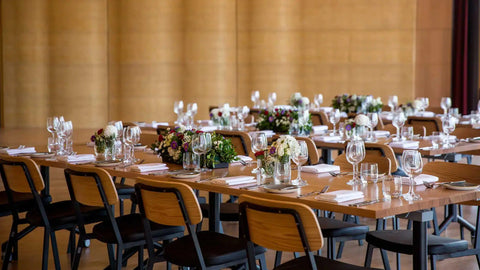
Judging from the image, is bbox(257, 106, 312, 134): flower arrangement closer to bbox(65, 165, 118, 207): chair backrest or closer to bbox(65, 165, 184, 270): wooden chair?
bbox(65, 165, 184, 270): wooden chair

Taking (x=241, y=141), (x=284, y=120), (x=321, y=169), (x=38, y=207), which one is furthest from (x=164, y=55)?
(x=321, y=169)

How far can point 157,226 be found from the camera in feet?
13.9

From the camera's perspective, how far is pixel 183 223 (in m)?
3.62

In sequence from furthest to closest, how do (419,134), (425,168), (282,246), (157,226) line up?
(419,134) < (425,168) < (157,226) < (282,246)

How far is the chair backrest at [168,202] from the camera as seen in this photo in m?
3.52

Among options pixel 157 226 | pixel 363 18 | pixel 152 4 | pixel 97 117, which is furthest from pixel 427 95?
pixel 157 226

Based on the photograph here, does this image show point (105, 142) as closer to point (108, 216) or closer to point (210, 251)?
point (108, 216)

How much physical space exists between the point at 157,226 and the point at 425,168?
5.70 feet

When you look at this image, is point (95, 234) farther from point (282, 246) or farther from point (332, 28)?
point (332, 28)

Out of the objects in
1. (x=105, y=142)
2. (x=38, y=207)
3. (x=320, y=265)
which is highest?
(x=105, y=142)

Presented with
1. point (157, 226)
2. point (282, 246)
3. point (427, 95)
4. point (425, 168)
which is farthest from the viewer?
point (427, 95)

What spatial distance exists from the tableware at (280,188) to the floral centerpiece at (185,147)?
86 centimetres

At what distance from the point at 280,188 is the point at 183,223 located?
56 centimetres

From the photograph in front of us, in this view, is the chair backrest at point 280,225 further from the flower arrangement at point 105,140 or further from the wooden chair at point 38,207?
the flower arrangement at point 105,140
